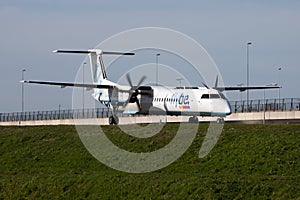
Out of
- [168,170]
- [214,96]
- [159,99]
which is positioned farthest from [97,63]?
[168,170]

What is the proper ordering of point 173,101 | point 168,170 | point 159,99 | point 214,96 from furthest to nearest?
point 159,99
point 173,101
point 214,96
point 168,170

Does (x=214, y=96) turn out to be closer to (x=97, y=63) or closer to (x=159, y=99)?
(x=159, y=99)

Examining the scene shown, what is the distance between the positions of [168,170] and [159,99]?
24.3 meters

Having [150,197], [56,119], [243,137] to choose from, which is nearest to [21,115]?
[56,119]

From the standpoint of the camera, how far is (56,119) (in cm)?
9869

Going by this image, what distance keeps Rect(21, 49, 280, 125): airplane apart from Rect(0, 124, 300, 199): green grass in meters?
7.32

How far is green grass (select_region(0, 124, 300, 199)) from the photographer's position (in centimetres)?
3319

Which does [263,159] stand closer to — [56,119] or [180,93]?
[180,93]

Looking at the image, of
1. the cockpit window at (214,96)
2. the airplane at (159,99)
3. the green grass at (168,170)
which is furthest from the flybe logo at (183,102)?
the green grass at (168,170)

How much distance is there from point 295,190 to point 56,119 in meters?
69.3

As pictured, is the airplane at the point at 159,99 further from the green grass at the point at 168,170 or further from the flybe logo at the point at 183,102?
the green grass at the point at 168,170

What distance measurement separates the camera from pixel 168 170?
40.1 m

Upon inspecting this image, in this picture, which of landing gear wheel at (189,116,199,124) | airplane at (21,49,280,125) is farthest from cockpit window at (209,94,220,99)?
landing gear wheel at (189,116,199,124)

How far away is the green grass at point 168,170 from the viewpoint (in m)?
33.2
